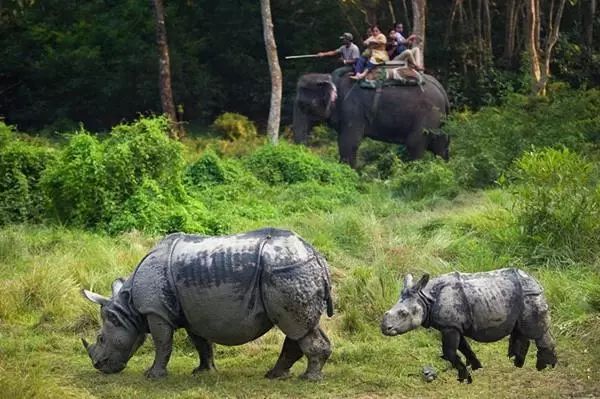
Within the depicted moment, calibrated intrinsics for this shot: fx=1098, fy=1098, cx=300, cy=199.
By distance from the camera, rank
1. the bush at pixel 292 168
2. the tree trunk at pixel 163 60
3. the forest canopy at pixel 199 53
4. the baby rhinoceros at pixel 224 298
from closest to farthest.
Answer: the baby rhinoceros at pixel 224 298, the bush at pixel 292 168, the tree trunk at pixel 163 60, the forest canopy at pixel 199 53

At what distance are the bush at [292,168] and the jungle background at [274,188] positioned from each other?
4 cm

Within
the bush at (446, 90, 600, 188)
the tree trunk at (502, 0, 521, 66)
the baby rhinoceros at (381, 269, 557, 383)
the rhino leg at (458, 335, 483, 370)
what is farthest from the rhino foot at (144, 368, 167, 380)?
the tree trunk at (502, 0, 521, 66)

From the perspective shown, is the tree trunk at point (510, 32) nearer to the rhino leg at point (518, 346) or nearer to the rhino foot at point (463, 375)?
the rhino leg at point (518, 346)

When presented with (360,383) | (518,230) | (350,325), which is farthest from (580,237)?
(360,383)

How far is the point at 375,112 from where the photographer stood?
18.9m

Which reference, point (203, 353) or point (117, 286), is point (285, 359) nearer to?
point (203, 353)

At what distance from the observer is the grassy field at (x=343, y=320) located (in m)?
7.79

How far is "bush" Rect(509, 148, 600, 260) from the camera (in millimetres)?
10547

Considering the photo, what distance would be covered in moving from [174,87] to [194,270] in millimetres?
19206

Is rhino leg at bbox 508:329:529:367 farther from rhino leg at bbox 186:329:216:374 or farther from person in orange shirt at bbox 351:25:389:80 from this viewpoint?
person in orange shirt at bbox 351:25:389:80

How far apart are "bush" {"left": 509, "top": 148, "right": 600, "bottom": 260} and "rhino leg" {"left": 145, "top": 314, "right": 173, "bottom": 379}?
4155 mm

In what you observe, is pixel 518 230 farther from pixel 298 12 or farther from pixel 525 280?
pixel 298 12

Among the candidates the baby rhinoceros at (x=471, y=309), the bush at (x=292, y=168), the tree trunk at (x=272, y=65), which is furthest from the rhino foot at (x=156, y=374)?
the tree trunk at (x=272, y=65)

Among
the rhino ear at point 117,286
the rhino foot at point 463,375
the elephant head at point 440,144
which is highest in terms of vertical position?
the rhino ear at point 117,286
